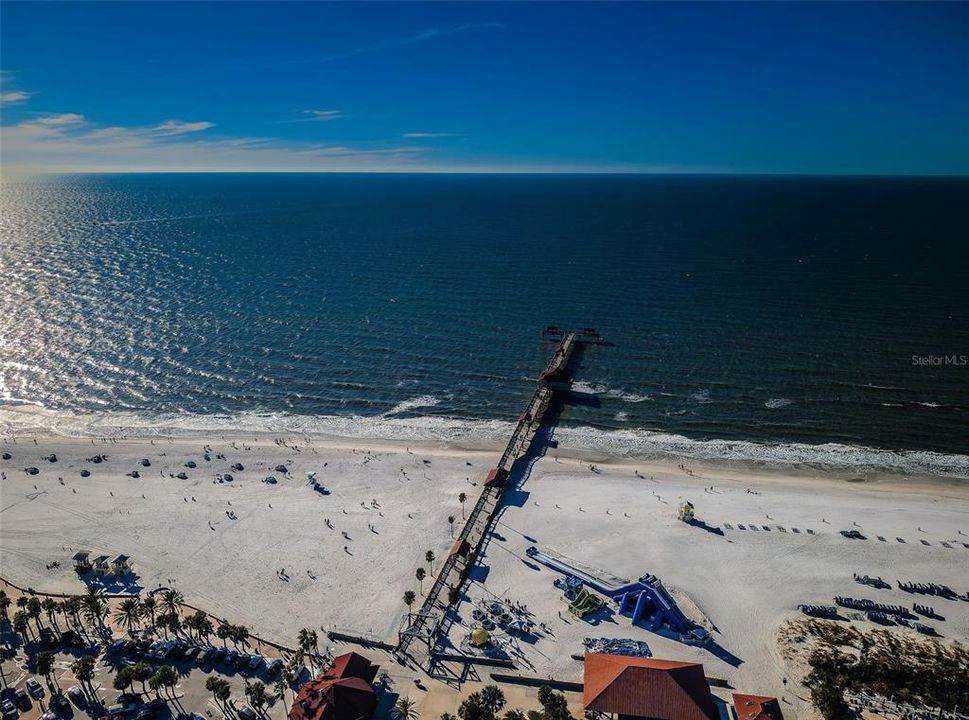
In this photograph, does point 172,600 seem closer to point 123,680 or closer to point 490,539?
point 123,680

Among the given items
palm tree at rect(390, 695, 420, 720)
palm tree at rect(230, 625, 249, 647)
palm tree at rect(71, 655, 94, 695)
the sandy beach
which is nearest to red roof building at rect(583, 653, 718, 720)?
the sandy beach

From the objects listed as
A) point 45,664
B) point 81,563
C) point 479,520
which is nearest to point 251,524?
point 81,563

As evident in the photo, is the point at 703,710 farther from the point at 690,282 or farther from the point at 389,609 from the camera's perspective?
the point at 690,282

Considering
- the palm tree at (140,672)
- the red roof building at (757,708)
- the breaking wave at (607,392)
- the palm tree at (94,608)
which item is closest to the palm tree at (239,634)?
the palm tree at (140,672)

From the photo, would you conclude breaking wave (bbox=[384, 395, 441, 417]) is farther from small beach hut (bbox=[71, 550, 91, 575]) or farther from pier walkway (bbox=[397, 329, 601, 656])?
small beach hut (bbox=[71, 550, 91, 575])

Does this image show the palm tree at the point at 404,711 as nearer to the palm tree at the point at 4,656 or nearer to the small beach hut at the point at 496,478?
the small beach hut at the point at 496,478

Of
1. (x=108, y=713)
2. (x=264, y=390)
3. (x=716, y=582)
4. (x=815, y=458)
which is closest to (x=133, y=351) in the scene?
(x=264, y=390)
